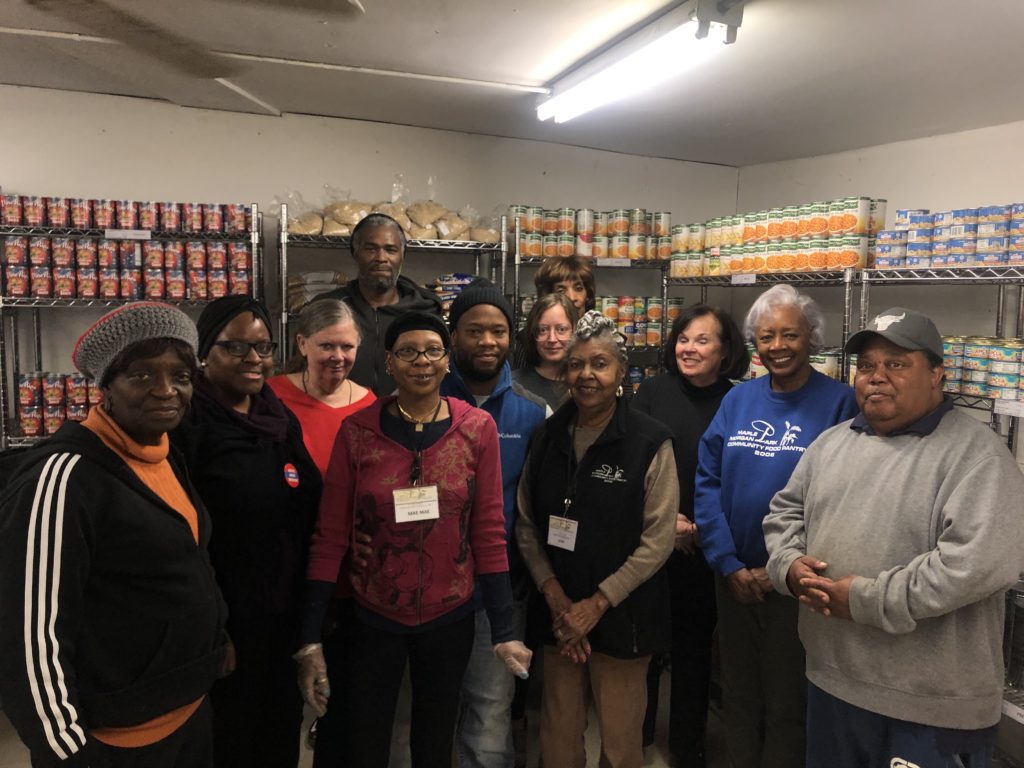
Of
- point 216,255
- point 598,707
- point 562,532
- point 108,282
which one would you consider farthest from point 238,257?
point 598,707

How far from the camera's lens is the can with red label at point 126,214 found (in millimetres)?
3494

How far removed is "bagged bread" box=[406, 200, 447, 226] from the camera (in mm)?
3961

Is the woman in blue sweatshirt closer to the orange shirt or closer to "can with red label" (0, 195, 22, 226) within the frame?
the orange shirt

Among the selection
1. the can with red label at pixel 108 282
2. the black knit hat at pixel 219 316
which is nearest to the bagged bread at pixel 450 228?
the can with red label at pixel 108 282

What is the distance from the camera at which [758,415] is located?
2.31 meters

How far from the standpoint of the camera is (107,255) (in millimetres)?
3479

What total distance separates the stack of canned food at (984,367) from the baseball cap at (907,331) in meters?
1.03

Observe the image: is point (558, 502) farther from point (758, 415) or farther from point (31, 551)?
point (31, 551)

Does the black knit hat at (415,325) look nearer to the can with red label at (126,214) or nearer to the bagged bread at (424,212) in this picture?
the bagged bread at (424,212)

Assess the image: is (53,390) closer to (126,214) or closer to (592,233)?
(126,214)

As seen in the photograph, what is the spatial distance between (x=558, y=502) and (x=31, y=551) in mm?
1357

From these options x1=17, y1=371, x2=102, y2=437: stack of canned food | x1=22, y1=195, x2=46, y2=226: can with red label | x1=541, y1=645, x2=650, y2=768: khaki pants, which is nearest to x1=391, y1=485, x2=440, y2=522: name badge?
x1=541, y1=645, x2=650, y2=768: khaki pants

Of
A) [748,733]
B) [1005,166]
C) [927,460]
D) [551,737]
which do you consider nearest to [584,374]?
[927,460]

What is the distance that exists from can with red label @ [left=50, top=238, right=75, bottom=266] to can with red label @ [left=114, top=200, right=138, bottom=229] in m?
0.25
